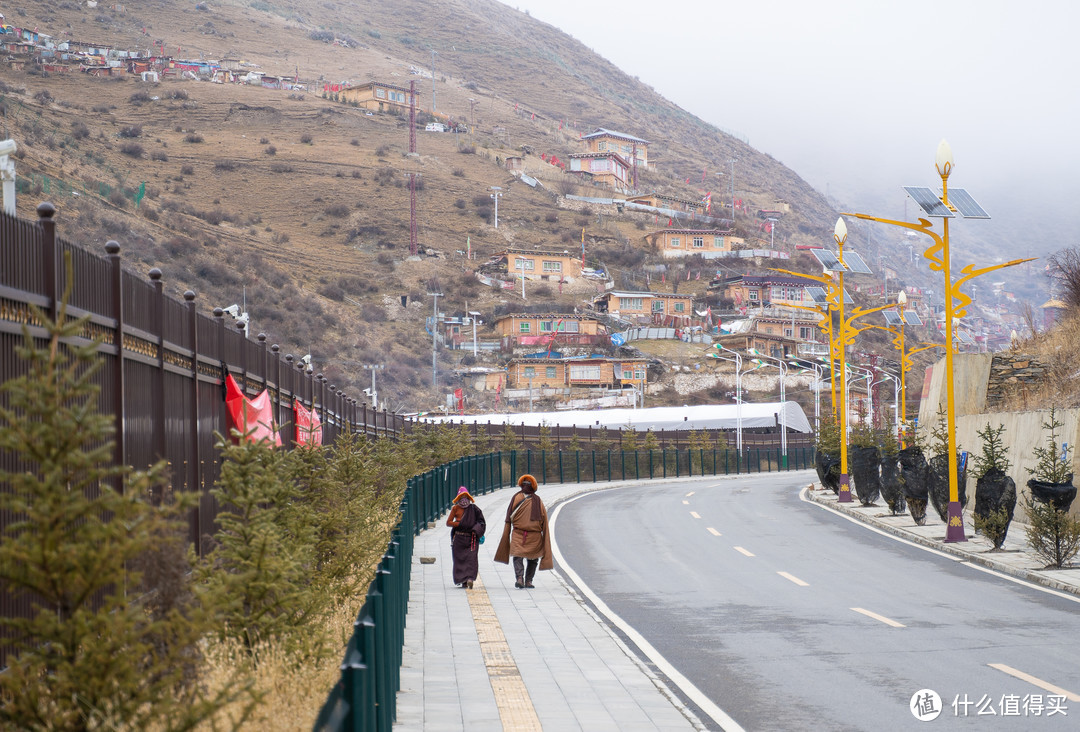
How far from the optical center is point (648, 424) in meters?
80.7

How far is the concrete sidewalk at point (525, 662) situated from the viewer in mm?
9180

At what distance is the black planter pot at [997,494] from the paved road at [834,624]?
4.70ft

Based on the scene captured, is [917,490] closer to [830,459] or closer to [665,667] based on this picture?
[830,459]

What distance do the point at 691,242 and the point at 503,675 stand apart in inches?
6287

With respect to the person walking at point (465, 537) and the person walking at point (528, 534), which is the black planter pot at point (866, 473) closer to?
the person walking at point (528, 534)

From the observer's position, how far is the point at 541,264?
486ft

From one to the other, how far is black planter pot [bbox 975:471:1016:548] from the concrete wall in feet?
5.54

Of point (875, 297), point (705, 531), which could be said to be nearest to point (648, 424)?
point (705, 531)

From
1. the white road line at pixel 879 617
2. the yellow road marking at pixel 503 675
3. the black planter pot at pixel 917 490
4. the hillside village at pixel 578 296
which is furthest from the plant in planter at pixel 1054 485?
the hillside village at pixel 578 296

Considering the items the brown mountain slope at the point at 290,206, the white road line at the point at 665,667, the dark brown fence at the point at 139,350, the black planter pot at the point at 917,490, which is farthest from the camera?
the brown mountain slope at the point at 290,206

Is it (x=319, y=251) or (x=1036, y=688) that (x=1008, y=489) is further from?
(x=319, y=251)

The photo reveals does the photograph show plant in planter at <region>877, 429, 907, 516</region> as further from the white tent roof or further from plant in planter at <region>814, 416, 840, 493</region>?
the white tent roof

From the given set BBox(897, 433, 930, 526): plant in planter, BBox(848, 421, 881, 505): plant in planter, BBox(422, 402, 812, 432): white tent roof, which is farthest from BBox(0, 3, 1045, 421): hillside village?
BBox(897, 433, 930, 526): plant in planter

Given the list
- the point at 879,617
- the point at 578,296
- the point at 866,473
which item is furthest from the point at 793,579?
the point at 578,296
